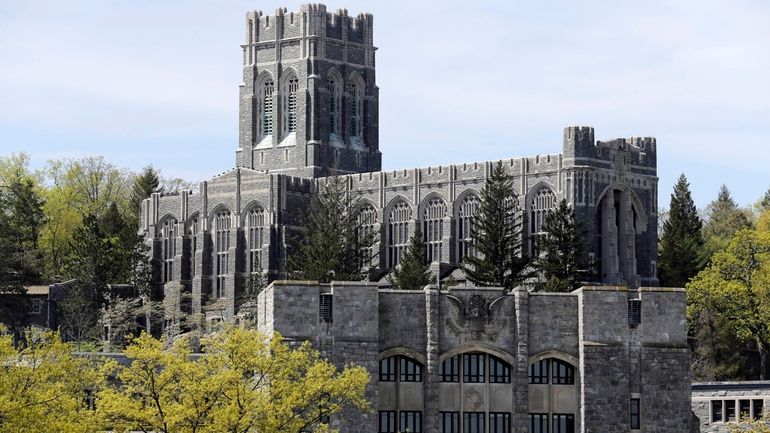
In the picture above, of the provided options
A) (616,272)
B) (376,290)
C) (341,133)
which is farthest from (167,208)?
(376,290)

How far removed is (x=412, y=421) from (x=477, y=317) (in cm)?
461

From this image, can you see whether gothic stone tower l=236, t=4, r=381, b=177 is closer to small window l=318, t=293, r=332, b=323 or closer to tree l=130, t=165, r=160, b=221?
tree l=130, t=165, r=160, b=221

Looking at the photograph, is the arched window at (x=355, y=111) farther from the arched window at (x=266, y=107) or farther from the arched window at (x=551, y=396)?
the arched window at (x=551, y=396)

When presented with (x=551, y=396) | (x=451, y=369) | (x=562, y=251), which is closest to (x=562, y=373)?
(x=551, y=396)

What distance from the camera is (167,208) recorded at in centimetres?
16650

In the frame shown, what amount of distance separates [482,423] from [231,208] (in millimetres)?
79983

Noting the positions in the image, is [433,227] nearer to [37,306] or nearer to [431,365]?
[37,306]

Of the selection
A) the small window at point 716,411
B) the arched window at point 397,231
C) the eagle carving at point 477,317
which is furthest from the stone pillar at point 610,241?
the eagle carving at point 477,317

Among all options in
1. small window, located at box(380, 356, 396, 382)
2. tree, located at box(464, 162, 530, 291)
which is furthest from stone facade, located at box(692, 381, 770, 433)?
small window, located at box(380, 356, 396, 382)

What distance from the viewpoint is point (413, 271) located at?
135 metres

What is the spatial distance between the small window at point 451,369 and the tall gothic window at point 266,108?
317ft

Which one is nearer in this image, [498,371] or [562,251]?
[498,371]

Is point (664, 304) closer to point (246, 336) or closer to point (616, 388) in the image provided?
point (616, 388)

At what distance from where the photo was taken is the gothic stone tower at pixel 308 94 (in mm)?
174875
